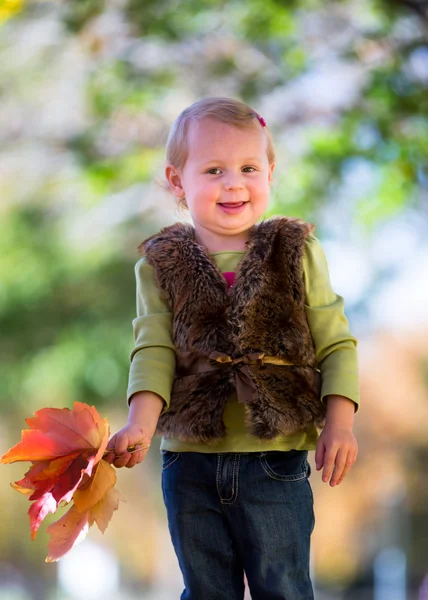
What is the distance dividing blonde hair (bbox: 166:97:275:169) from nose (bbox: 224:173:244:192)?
12cm

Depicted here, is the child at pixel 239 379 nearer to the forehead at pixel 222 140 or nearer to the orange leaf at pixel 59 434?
the forehead at pixel 222 140

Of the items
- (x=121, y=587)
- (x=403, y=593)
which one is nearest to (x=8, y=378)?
(x=121, y=587)

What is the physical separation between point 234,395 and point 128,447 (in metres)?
0.26

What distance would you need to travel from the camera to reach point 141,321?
191 centimetres

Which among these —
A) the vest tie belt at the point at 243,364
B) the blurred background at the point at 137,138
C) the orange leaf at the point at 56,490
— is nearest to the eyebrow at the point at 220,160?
the vest tie belt at the point at 243,364

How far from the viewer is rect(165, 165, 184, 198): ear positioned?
204cm

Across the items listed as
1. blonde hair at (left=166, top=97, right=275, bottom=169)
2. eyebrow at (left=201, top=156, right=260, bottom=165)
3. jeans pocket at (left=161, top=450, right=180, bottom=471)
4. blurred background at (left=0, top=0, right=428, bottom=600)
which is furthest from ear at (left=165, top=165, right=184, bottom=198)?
blurred background at (left=0, top=0, right=428, bottom=600)

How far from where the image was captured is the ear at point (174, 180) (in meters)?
2.04

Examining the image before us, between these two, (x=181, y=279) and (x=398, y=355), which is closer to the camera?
(x=181, y=279)

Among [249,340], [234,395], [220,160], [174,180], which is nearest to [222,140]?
[220,160]

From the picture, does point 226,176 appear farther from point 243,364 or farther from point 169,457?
point 169,457

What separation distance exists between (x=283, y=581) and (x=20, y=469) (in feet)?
26.5

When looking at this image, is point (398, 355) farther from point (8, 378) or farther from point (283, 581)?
point (283, 581)

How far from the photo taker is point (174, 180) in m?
2.05
